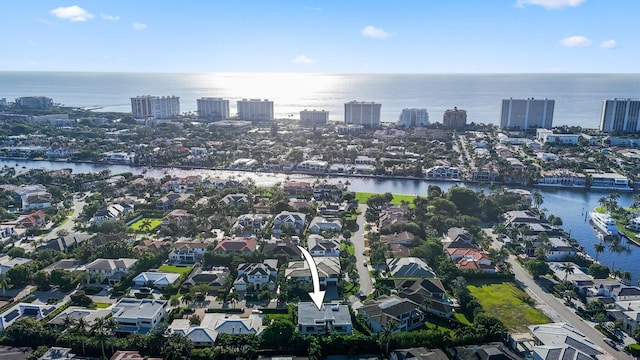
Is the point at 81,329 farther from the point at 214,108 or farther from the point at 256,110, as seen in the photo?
the point at 214,108

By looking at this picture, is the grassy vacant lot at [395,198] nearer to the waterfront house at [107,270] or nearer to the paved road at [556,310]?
the paved road at [556,310]

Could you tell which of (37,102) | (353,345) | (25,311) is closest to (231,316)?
(353,345)

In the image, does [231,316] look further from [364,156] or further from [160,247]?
[364,156]

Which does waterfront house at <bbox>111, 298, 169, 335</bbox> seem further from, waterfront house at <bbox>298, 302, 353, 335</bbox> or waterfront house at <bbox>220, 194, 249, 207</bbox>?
waterfront house at <bbox>220, 194, 249, 207</bbox>

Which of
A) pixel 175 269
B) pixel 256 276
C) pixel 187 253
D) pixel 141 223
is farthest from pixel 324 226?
pixel 141 223

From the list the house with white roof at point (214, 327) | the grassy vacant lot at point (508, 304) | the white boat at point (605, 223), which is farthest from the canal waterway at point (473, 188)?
the house with white roof at point (214, 327)

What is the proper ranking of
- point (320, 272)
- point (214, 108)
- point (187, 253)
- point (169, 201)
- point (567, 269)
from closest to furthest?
point (567, 269), point (320, 272), point (187, 253), point (169, 201), point (214, 108)
